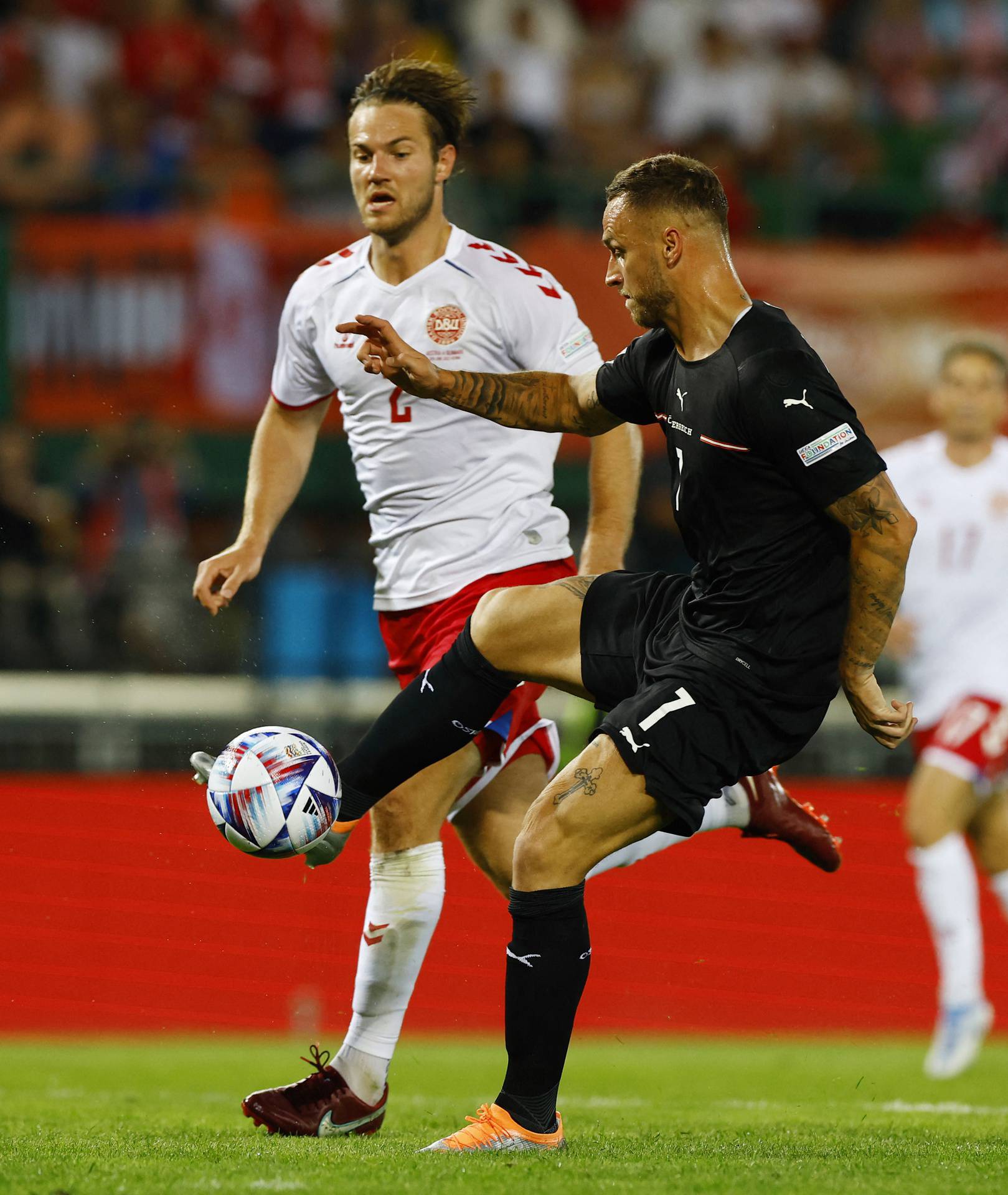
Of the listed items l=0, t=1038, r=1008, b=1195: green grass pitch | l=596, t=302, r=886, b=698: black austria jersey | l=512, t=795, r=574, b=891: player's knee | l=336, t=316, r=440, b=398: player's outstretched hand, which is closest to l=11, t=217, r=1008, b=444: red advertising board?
l=0, t=1038, r=1008, b=1195: green grass pitch

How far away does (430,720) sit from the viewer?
4.75 m

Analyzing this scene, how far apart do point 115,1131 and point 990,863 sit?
13.6ft

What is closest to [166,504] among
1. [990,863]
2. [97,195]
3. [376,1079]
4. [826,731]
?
[97,195]

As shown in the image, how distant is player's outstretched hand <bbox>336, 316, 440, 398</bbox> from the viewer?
179 inches

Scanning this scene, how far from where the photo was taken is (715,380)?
434 centimetres

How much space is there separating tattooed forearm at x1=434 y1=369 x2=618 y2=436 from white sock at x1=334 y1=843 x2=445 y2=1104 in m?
1.24

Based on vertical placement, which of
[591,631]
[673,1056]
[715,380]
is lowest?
[673,1056]

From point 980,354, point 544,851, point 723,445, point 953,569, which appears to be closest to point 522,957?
point 544,851

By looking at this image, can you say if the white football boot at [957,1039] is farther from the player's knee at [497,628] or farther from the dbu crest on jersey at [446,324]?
the dbu crest on jersey at [446,324]

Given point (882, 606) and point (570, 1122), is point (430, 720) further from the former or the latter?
point (570, 1122)

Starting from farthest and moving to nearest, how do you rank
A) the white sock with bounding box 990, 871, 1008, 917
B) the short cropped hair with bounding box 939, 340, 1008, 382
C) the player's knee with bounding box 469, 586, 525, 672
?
the short cropped hair with bounding box 939, 340, 1008, 382
the white sock with bounding box 990, 871, 1008, 917
the player's knee with bounding box 469, 586, 525, 672

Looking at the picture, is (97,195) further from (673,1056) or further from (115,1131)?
(115,1131)

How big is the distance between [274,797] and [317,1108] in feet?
3.09

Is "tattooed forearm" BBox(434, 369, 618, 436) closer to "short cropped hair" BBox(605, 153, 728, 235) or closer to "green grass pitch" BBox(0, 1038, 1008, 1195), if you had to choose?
Answer: "short cropped hair" BBox(605, 153, 728, 235)
